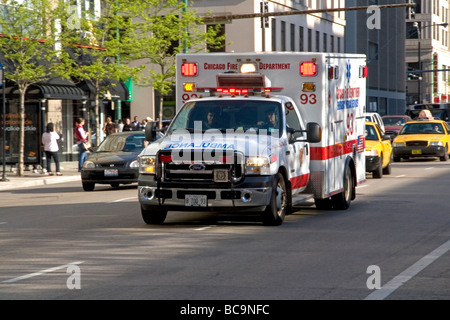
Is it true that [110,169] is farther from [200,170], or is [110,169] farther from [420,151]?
[420,151]

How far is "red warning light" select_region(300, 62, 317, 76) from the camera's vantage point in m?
16.4

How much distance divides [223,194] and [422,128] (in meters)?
25.9

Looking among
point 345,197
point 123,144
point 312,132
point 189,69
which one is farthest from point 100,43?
point 312,132

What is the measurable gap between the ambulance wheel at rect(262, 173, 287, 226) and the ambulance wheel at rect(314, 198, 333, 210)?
300cm

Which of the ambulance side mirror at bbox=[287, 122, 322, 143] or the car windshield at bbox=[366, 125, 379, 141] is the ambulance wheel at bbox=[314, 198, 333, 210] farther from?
the car windshield at bbox=[366, 125, 379, 141]

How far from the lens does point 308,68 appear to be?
1641 centimetres

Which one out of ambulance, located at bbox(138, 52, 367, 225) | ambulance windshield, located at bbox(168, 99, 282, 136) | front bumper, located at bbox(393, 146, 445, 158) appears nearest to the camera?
ambulance, located at bbox(138, 52, 367, 225)

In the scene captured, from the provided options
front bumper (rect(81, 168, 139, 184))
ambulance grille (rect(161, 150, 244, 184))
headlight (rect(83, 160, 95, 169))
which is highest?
ambulance grille (rect(161, 150, 244, 184))

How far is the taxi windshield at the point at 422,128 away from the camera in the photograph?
3869 cm

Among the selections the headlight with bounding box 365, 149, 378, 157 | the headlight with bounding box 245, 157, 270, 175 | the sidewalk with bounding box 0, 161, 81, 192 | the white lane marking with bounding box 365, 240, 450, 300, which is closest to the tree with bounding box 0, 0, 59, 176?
the sidewalk with bounding box 0, 161, 81, 192

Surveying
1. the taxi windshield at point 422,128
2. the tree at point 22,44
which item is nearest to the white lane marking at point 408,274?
the tree at point 22,44

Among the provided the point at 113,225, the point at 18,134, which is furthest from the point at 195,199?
the point at 18,134

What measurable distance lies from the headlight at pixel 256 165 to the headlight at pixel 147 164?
140cm
